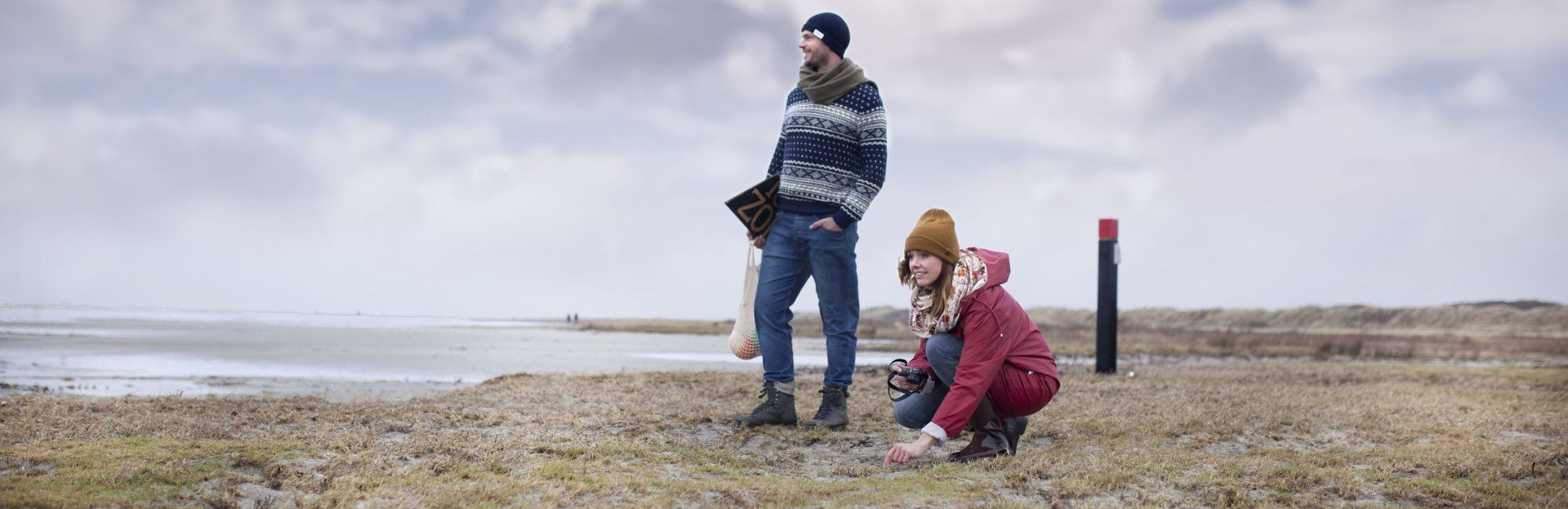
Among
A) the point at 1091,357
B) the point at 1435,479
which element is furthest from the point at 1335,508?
the point at 1091,357

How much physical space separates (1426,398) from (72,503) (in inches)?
317

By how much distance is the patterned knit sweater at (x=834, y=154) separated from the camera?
16.6 feet

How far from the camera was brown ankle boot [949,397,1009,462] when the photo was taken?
4062 millimetres

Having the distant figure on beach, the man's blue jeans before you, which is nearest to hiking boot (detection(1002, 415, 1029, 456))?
the distant figure on beach

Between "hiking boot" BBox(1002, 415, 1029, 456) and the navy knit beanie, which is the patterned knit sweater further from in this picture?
"hiking boot" BBox(1002, 415, 1029, 456)

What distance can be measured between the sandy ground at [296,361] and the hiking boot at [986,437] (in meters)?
4.72

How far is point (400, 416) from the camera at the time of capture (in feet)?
16.7

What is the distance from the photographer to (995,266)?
3.86 m

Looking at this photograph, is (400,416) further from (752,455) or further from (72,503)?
(72,503)

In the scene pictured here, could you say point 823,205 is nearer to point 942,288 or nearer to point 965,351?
point 942,288

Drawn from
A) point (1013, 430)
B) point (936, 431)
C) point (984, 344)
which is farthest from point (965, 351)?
point (1013, 430)

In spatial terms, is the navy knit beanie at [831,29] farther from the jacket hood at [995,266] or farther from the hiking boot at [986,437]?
the hiking boot at [986,437]

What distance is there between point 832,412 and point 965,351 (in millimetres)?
1554

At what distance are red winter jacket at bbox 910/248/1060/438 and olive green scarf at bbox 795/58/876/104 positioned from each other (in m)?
1.51
